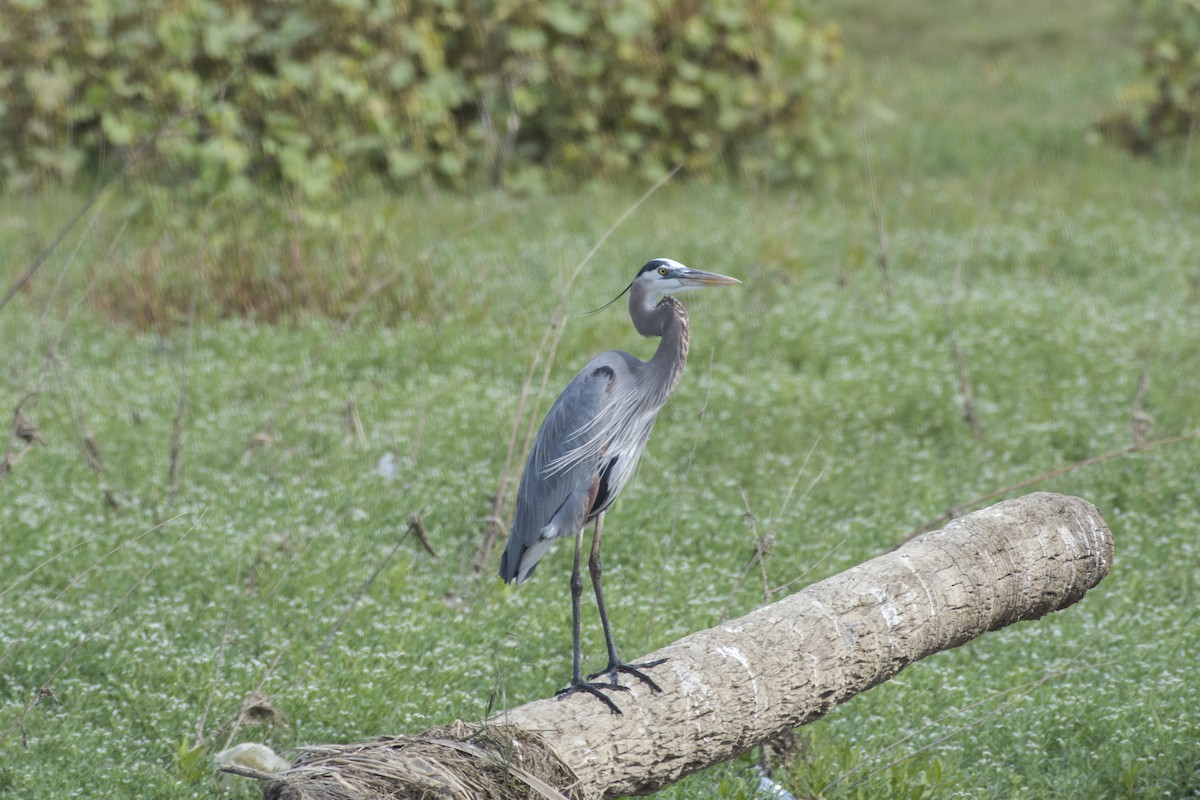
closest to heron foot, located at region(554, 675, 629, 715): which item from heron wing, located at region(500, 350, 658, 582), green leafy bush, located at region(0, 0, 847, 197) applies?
heron wing, located at region(500, 350, 658, 582)

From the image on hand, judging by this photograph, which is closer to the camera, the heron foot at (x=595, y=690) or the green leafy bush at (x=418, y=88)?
the heron foot at (x=595, y=690)

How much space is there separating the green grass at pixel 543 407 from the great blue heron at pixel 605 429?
0.47 metres

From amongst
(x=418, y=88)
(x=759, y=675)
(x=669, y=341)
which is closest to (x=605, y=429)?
(x=669, y=341)

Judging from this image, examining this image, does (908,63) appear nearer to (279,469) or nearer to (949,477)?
(949,477)

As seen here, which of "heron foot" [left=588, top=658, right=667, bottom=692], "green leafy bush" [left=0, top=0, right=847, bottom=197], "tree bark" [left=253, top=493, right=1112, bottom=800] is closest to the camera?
"tree bark" [left=253, top=493, right=1112, bottom=800]

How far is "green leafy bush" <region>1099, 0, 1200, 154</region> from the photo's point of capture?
11.6m

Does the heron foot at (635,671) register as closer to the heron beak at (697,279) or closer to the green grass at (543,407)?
the green grass at (543,407)

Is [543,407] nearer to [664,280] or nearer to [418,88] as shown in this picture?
[664,280]

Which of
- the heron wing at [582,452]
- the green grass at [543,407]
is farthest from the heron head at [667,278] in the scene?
the green grass at [543,407]

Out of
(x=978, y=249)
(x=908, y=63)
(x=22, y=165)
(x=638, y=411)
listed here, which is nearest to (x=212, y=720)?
(x=638, y=411)

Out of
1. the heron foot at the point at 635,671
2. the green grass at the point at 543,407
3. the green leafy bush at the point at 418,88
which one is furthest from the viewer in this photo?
the green leafy bush at the point at 418,88

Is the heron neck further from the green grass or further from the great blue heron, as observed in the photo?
the green grass

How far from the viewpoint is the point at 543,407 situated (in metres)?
7.14

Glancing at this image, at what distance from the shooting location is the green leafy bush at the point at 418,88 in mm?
9891
